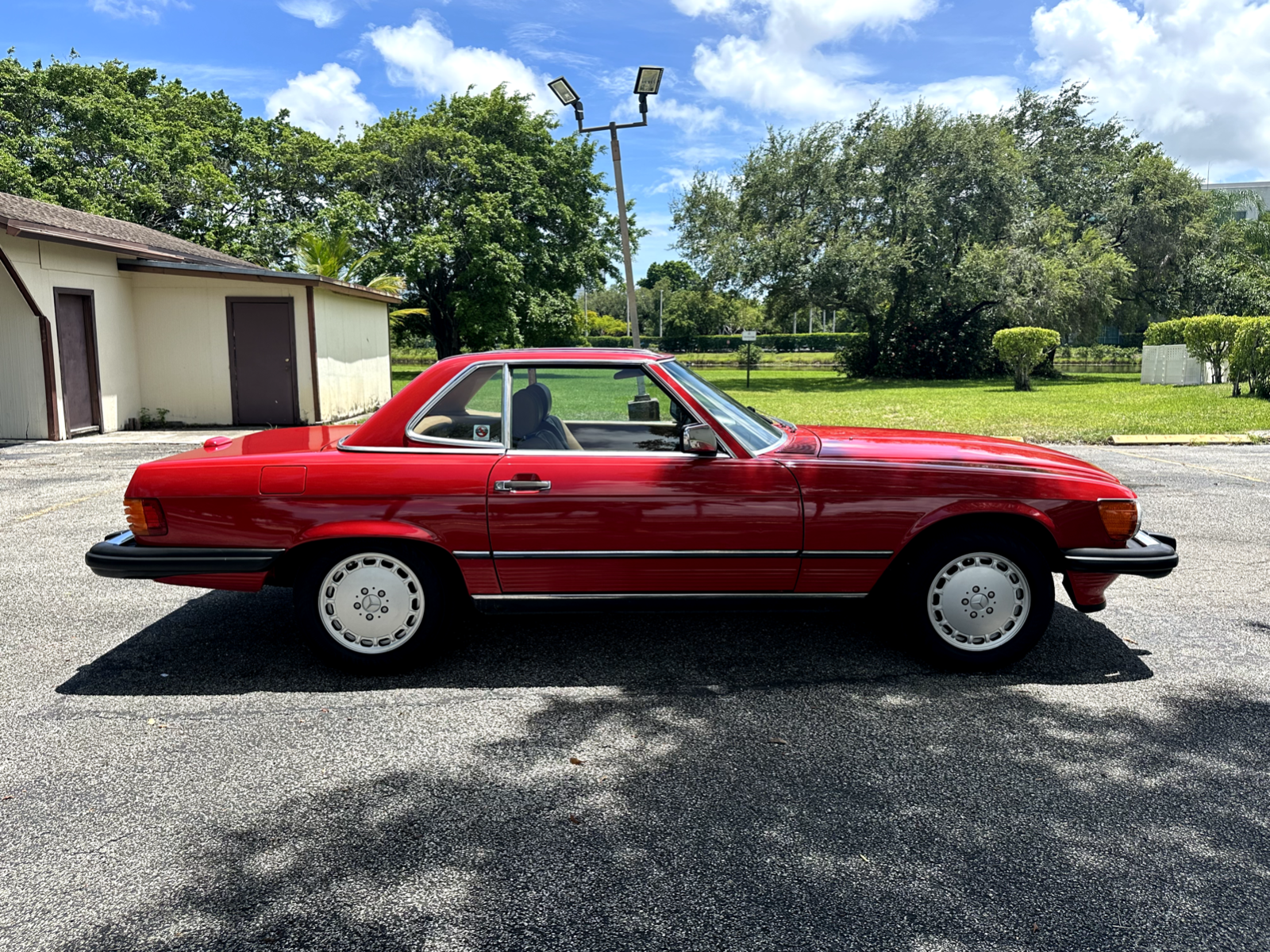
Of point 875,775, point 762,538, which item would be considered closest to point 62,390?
point 762,538

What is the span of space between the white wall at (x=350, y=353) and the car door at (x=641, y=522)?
1368 centimetres

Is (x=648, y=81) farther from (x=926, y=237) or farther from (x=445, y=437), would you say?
(x=926, y=237)

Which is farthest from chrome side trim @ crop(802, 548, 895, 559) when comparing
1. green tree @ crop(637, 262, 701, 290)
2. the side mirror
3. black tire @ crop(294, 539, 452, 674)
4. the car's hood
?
green tree @ crop(637, 262, 701, 290)

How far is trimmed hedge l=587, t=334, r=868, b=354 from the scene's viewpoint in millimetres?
67625

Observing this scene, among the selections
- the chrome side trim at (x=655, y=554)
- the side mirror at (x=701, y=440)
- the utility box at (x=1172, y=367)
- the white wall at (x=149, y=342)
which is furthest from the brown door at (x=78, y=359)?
the utility box at (x=1172, y=367)

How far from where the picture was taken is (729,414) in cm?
432

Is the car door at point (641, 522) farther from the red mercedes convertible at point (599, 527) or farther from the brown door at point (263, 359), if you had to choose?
the brown door at point (263, 359)

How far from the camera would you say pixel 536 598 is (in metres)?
4.10

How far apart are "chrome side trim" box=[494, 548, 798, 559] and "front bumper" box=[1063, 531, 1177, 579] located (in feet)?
4.38

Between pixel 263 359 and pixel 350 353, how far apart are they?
8.68 feet

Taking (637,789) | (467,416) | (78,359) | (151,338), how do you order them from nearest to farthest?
(637,789), (467,416), (78,359), (151,338)

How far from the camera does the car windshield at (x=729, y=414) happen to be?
13.7 ft

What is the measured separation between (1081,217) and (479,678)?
44905 millimetres

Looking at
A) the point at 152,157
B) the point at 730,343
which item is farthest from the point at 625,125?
the point at 730,343
